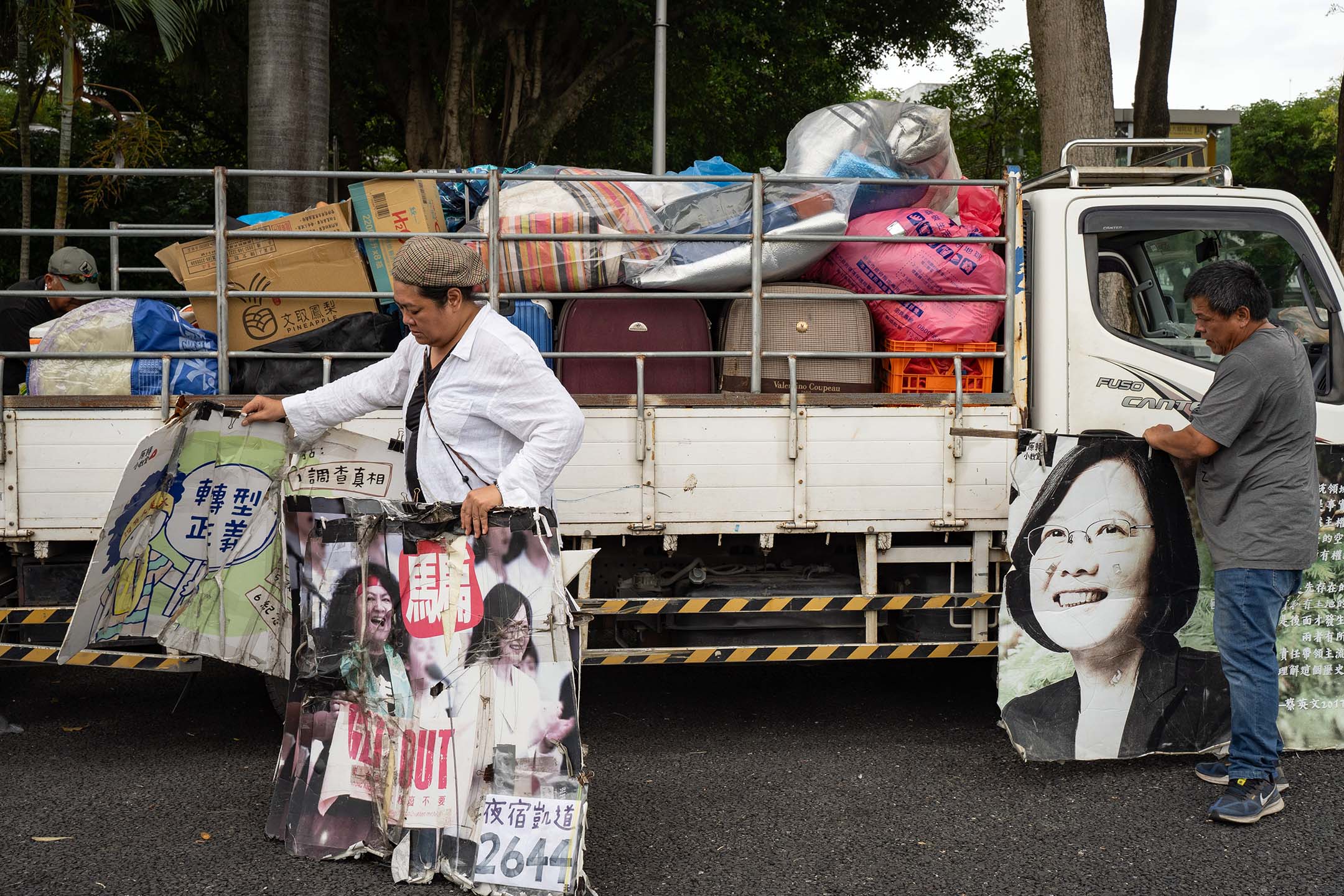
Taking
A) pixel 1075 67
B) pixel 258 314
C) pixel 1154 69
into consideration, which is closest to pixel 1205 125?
pixel 1154 69

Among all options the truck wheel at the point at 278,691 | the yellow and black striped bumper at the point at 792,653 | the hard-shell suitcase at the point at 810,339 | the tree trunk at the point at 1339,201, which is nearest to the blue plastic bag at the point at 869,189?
the hard-shell suitcase at the point at 810,339

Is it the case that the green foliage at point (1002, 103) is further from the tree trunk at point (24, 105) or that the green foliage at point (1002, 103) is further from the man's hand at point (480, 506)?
the man's hand at point (480, 506)

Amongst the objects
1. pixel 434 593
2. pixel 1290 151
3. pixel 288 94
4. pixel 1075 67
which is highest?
pixel 1290 151

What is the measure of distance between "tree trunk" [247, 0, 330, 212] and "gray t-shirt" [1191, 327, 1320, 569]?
6.63m

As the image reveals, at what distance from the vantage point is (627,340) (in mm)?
5117

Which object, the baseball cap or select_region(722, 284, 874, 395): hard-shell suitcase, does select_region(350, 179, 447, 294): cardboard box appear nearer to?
select_region(722, 284, 874, 395): hard-shell suitcase

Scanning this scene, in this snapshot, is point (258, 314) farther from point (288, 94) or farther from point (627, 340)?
point (288, 94)

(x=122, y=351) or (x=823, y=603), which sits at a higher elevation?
(x=122, y=351)

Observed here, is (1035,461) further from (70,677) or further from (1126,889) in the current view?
(70,677)

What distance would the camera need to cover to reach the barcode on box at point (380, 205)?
16.9 feet

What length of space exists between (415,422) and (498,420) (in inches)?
13.0

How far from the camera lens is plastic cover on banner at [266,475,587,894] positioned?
3.66 metres

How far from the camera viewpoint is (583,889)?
3666mm

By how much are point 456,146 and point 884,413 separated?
10926 millimetres
